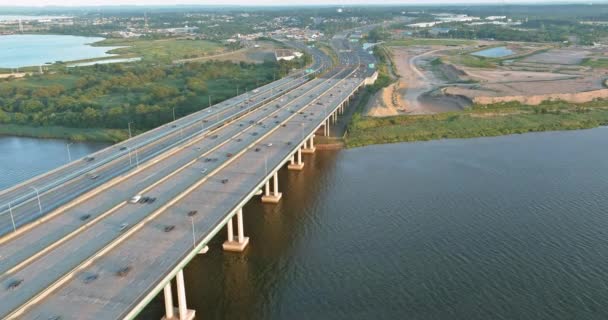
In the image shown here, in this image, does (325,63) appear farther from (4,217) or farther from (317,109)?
(4,217)

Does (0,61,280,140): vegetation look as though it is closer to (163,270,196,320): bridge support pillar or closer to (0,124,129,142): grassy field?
(0,124,129,142): grassy field

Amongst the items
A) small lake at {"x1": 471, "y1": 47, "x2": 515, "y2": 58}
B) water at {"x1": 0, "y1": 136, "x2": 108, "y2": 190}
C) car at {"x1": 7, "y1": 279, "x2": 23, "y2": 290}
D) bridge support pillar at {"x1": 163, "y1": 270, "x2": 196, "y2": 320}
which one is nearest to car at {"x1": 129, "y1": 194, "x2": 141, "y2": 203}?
bridge support pillar at {"x1": 163, "y1": 270, "x2": 196, "y2": 320}

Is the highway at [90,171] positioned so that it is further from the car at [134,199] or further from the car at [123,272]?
the car at [123,272]

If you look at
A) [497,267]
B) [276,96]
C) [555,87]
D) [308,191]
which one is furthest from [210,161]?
[555,87]

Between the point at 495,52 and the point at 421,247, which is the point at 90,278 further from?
the point at 495,52

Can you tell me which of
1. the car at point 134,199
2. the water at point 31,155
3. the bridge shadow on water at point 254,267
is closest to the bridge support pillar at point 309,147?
the bridge shadow on water at point 254,267

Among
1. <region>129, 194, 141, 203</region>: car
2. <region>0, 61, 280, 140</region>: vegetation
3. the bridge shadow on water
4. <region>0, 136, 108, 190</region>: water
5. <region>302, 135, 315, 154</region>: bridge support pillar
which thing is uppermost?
<region>129, 194, 141, 203</region>: car

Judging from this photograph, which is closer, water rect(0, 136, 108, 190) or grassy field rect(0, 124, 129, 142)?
water rect(0, 136, 108, 190)
